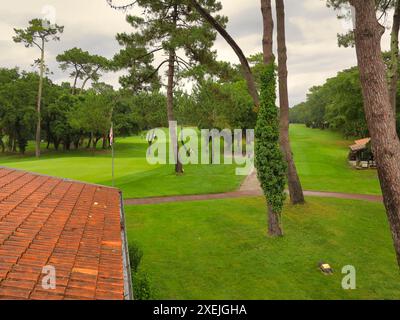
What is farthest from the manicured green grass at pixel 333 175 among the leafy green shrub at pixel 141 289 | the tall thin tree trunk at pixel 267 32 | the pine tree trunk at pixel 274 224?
Answer: the leafy green shrub at pixel 141 289

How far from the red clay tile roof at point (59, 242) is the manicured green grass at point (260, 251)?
125 inches

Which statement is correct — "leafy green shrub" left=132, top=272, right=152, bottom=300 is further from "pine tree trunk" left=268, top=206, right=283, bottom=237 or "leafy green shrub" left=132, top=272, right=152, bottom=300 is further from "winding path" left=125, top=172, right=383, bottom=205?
"winding path" left=125, top=172, right=383, bottom=205

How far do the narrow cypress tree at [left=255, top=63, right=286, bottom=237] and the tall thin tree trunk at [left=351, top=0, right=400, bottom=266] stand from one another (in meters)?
5.93

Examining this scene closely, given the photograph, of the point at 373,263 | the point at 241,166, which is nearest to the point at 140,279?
the point at 373,263

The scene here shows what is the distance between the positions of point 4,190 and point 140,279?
385 cm

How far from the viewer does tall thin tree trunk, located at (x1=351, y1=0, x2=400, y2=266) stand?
5785 mm

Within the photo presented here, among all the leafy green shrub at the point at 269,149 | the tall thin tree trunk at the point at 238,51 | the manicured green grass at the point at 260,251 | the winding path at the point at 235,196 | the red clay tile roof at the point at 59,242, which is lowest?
the manicured green grass at the point at 260,251

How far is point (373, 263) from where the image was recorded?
10492mm

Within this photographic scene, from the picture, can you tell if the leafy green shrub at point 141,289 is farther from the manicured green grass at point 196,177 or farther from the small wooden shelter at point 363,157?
the small wooden shelter at point 363,157

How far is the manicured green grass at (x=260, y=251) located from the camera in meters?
9.14

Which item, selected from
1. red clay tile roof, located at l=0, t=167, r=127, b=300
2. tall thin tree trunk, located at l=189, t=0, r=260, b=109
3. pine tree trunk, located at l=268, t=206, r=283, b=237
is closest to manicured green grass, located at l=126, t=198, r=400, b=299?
pine tree trunk, located at l=268, t=206, r=283, b=237

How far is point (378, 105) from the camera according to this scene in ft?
19.2

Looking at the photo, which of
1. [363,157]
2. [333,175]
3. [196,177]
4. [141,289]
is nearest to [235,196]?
[196,177]

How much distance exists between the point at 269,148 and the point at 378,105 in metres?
6.40
